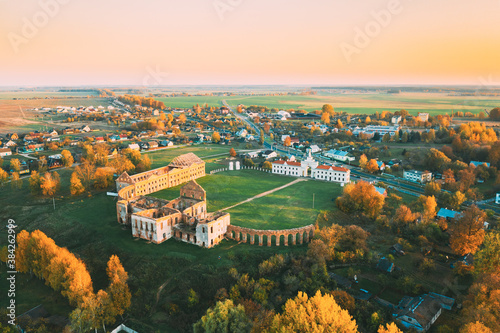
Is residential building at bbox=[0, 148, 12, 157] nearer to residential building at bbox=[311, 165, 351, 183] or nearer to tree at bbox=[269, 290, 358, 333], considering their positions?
residential building at bbox=[311, 165, 351, 183]

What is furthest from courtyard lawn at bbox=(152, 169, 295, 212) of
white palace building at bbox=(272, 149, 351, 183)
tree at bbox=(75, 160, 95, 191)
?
tree at bbox=(75, 160, 95, 191)

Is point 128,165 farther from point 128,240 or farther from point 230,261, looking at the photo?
point 230,261

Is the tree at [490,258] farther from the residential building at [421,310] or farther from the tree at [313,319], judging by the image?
the tree at [313,319]

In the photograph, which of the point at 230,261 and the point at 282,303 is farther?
the point at 230,261

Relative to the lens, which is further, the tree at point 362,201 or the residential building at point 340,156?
the residential building at point 340,156

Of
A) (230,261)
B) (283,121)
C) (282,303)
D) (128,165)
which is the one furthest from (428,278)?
(283,121)

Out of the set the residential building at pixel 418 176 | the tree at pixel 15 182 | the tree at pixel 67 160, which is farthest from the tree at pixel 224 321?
the tree at pixel 67 160
